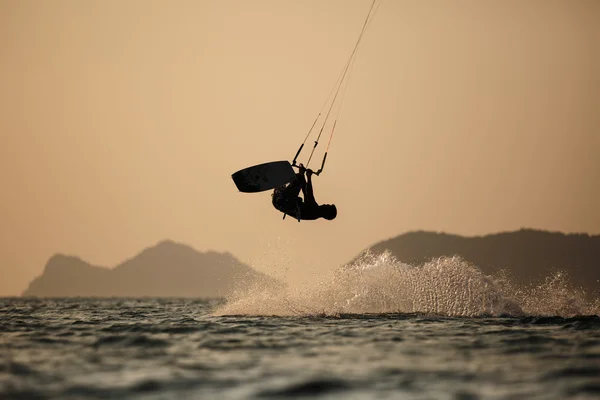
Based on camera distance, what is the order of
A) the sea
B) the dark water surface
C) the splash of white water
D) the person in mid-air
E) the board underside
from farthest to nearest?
the splash of white water, the board underside, the person in mid-air, the sea, the dark water surface

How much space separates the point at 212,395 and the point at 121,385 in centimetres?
185

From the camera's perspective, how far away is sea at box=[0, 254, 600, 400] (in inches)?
504

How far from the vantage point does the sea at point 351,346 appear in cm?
1280

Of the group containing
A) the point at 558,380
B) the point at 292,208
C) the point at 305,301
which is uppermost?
the point at 292,208

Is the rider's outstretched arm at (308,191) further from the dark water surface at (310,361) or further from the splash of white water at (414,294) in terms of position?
the splash of white water at (414,294)

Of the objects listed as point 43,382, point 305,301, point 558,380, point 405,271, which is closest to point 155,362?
point 43,382

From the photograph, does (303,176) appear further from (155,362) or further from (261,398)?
(261,398)

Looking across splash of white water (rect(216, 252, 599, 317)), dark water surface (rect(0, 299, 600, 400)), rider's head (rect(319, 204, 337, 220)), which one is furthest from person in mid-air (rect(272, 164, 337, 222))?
Result: splash of white water (rect(216, 252, 599, 317))

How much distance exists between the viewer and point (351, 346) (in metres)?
17.9

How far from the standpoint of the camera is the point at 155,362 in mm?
15750

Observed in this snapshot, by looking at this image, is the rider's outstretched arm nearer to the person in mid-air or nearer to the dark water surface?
the person in mid-air

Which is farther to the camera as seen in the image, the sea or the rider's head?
the rider's head

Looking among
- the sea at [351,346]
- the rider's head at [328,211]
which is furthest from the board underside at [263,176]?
the sea at [351,346]

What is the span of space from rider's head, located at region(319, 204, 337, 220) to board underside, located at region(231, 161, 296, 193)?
1.27m
